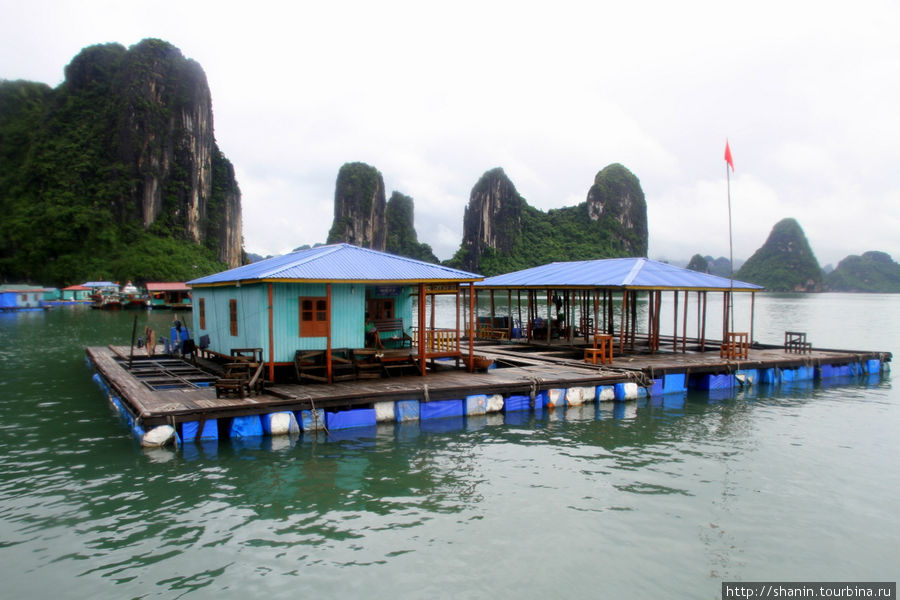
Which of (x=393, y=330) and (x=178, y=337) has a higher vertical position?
(x=393, y=330)

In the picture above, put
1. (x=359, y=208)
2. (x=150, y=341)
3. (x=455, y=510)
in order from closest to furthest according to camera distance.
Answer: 1. (x=455, y=510)
2. (x=150, y=341)
3. (x=359, y=208)

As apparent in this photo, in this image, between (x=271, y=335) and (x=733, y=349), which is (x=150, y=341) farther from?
(x=733, y=349)

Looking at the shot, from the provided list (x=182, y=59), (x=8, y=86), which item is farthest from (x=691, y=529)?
(x=8, y=86)

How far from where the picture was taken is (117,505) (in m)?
9.16

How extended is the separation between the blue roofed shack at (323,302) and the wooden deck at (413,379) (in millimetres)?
1100

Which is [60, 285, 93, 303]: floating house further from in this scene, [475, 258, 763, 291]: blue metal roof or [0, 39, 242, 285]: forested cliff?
[475, 258, 763, 291]: blue metal roof

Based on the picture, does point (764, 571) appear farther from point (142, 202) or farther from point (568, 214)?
point (568, 214)

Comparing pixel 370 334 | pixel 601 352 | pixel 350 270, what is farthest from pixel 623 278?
pixel 350 270

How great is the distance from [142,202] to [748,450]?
86918 mm

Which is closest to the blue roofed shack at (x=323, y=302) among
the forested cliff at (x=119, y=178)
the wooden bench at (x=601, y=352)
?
the wooden bench at (x=601, y=352)

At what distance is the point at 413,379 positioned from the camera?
16.1 metres

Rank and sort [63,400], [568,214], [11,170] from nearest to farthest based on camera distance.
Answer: [63,400] < [11,170] < [568,214]

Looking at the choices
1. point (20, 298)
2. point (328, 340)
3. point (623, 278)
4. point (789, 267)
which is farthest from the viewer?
point (789, 267)

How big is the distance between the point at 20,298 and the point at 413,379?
202 ft
